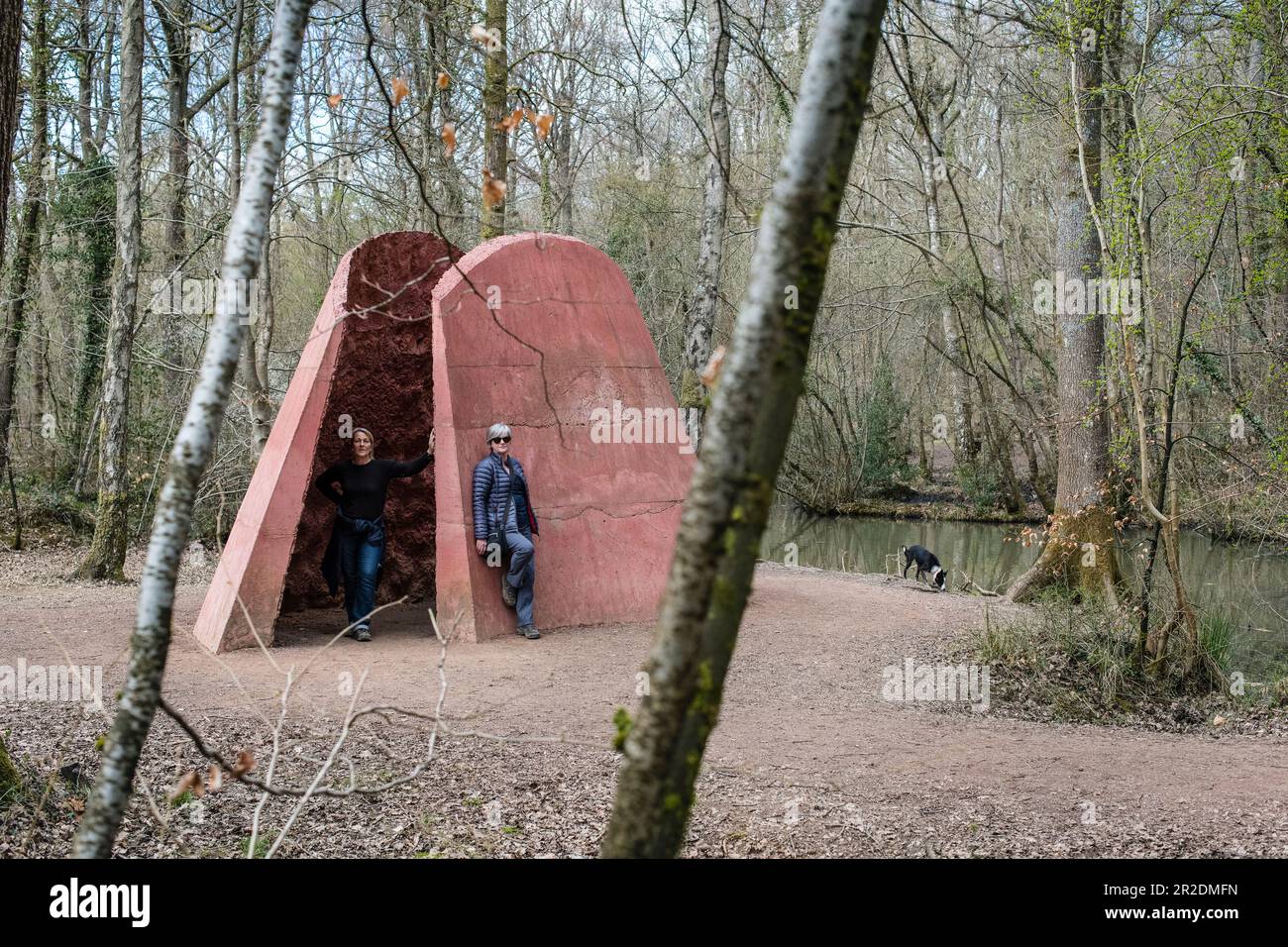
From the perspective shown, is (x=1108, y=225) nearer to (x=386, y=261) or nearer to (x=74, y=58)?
(x=386, y=261)

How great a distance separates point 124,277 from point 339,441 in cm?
411

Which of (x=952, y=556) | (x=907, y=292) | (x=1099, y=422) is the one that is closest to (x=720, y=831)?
(x=1099, y=422)

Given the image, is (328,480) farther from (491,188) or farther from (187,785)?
(187,785)

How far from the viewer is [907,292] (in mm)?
26453

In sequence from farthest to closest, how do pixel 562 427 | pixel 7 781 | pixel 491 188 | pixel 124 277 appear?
pixel 124 277
pixel 562 427
pixel 7 781
pixel 491 188

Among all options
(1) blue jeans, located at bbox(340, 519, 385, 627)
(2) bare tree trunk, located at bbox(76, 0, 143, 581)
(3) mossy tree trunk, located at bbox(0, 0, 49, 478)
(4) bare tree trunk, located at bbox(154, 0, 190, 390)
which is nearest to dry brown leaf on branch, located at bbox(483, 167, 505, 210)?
(1) blue jeans, located at bbox(340, 519, 385, 627)

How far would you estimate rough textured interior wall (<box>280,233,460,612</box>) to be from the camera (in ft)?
31.7

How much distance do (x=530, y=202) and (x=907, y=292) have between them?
30.1 ft

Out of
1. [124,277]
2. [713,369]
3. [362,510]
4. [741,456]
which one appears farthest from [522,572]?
[741,456]

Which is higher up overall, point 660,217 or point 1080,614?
point 660,217

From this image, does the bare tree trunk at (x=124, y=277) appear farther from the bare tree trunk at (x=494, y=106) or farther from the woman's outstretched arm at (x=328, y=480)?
the woman's outstretched arm at (x=328, y=480)

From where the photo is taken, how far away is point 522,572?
916 centimetres

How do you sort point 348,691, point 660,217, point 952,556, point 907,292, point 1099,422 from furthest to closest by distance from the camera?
point 907,292 → point 660,217 → point 952,556 → point 1099,422 → point 348,691

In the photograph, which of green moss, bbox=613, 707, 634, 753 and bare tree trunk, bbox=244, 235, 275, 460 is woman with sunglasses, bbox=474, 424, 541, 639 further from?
green moss, bbox=613, 707, 634, 753
